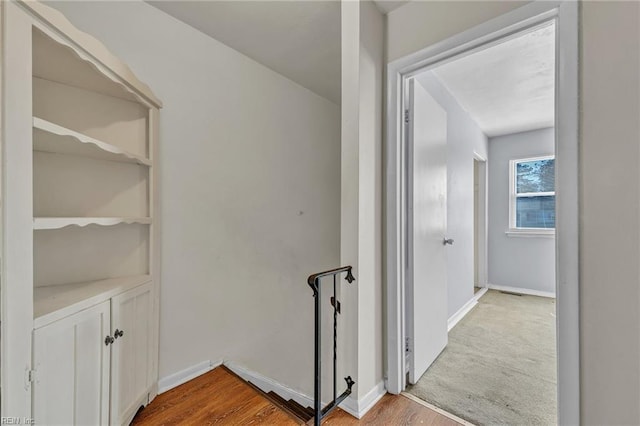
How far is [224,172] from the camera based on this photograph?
2164 millimetres

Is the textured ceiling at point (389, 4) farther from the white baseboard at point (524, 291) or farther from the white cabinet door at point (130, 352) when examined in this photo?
the white baseboard at point (524, 291)

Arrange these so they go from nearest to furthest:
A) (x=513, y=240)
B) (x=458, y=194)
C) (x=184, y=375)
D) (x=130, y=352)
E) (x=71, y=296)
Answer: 1. (x=71, y=296)
2. (x=130, y=352)
3. (x=184, y=375)
4. (x=458, y=194)
5. (x=513, y=240)

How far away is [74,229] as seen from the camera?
4.76 feet

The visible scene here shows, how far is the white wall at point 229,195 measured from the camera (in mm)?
1831

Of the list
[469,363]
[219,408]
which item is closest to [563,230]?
[469,363]

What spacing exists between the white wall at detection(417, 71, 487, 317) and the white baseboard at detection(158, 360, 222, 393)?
2270mm

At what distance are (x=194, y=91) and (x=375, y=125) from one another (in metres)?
1.34

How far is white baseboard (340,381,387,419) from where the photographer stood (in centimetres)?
151

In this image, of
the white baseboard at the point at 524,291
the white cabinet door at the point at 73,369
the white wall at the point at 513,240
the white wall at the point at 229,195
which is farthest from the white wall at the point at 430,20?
the white baseboard at the point at 524,291

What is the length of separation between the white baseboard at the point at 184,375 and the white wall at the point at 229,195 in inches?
1.4

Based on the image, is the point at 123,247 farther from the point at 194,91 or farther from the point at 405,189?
the point at 405,189

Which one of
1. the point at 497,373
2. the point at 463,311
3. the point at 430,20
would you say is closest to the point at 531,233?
the point at 463,311

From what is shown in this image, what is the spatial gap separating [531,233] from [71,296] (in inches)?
201

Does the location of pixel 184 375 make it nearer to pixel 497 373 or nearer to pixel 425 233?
pixel 425 233
